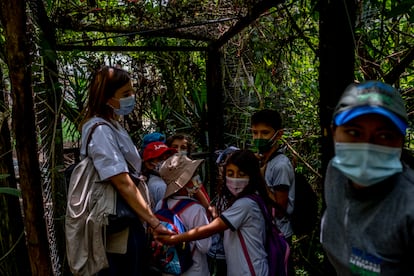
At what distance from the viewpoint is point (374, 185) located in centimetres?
97

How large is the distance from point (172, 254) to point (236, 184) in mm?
475

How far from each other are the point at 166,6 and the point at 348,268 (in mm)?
2811

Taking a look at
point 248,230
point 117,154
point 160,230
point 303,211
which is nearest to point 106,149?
point 117,154

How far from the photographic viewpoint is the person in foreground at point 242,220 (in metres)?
2.03

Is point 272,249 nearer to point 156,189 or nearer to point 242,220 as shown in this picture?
point 242,220

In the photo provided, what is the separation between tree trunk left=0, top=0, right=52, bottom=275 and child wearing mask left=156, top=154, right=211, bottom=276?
656mm

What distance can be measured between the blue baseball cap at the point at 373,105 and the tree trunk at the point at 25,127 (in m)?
1.23

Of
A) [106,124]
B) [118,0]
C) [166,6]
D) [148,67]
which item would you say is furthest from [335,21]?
[148,67]

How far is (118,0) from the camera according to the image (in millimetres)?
3689

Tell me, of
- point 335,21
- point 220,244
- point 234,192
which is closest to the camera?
point 335,21

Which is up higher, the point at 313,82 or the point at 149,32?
the point at 149,32

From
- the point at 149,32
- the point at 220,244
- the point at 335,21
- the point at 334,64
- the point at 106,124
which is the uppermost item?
the point at 149,32

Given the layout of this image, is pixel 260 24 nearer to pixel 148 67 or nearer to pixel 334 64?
pixel 148 67

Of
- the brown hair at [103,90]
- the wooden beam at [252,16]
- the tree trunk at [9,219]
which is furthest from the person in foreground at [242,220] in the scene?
the tree trunk at [9,219]
